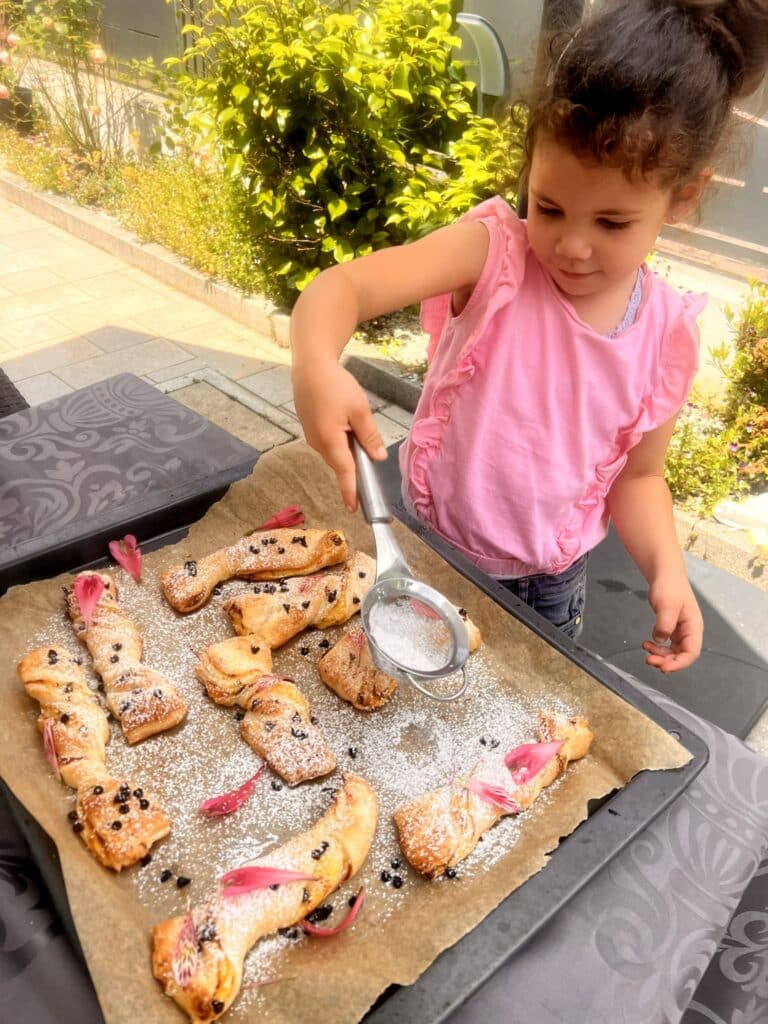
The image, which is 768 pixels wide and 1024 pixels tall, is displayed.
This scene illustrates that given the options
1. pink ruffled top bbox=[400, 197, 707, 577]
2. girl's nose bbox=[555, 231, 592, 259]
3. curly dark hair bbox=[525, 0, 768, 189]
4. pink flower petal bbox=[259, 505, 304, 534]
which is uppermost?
curly dark hair bbox=[525, 0, 768, 189]

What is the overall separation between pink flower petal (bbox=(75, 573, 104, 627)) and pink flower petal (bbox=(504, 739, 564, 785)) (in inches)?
28.5

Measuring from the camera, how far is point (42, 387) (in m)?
3.96

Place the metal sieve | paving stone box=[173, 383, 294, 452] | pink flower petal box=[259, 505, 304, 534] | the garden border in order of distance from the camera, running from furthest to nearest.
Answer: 1. paving stone box=[173, 383, 294, 452]
2. the garden border
3. pink flower petal box=[259, 505, 304, 534]
4. the metal sieve

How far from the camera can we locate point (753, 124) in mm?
1359

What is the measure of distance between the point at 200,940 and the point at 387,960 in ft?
0.72

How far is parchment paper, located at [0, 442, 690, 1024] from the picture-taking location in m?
0.90

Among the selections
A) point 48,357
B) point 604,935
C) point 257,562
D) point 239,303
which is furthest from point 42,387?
point 604,935

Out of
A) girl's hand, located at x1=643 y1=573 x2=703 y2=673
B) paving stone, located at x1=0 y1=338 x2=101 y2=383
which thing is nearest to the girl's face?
girl's hand, located at x1=643 y1=573 x2=703 y2=673

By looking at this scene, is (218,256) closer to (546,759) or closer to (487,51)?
(487,51)

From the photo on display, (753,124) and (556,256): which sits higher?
(753,124)

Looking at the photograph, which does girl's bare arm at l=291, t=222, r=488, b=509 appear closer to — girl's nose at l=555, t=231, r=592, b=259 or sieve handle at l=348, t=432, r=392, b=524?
sieve handle at l=348, t=432, r=392, b=524

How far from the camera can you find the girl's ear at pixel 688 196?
1250 millimetres

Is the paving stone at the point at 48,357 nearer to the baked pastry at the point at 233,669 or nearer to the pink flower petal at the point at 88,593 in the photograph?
the pink flower petal at the point at 88,593

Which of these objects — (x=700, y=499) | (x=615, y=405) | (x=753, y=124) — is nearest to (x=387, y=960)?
(x=615, y=405)
